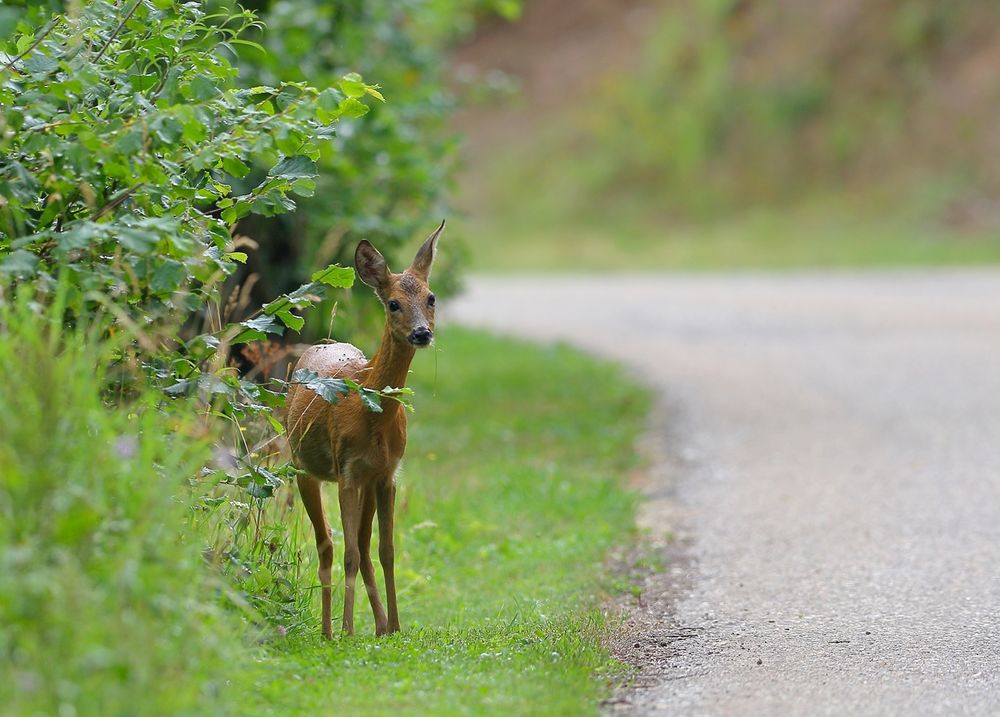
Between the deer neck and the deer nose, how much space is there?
0.58 feet

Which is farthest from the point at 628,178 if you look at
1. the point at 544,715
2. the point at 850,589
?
the point at 544,715

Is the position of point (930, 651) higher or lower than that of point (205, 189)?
lower

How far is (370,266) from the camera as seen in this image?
6.71 metres

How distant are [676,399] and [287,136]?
30.0 feet

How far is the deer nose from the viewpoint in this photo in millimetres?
6527

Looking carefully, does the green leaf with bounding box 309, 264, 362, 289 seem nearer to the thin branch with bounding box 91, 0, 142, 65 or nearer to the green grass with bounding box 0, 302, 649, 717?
the green grass with bounding box 0, 302, 649, 717

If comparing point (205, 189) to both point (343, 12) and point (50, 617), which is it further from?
point (343, 12)

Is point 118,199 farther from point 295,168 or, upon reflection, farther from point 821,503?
point 821,503

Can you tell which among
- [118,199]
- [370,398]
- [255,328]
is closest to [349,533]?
[370,398]

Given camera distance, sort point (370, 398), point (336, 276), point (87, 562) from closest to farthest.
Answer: point (87, 562), point (370, 398), point (336, 276)

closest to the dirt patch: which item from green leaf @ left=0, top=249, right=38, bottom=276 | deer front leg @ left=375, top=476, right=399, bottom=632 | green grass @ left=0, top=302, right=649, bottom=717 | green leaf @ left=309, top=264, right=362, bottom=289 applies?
green grass @ left=0, top=302, right=649, bottom=717

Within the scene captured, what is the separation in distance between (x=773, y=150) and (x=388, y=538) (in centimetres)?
2903

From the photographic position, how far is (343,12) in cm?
1273

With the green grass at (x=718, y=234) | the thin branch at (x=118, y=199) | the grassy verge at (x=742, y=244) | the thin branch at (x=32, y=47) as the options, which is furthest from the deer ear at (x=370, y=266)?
the green grass at (x=718, y=234)
